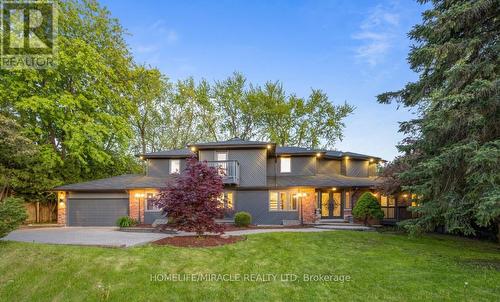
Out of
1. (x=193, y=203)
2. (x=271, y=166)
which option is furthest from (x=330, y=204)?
(x=193, y=203)

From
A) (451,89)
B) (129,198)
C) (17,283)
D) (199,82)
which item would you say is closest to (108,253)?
(17,283)

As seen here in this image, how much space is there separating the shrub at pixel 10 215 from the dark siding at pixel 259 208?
10783 millimetres

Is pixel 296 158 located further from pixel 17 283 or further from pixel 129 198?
pixel 17 283

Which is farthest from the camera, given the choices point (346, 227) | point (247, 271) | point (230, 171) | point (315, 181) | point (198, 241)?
point (315, 181)

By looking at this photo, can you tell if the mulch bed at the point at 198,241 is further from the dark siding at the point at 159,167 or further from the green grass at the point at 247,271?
the dark siding at the point at 159,167

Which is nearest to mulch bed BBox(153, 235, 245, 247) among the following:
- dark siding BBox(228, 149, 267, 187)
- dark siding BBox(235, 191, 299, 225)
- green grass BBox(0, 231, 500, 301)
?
green grass BBox(0, 231, 500, 301)

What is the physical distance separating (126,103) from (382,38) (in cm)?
1843

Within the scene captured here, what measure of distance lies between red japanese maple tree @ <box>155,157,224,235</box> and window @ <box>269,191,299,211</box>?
7.31 m

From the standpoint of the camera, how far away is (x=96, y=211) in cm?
1683

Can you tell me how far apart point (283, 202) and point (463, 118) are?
38.5ft

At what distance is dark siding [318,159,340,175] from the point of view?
65.6ft

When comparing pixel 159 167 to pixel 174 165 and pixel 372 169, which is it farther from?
pixel 372 169

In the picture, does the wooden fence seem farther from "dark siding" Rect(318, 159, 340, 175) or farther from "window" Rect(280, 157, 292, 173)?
"dark siding" Rect(318, 159, 340, 175)

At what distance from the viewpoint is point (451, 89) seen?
6895 millimetres
